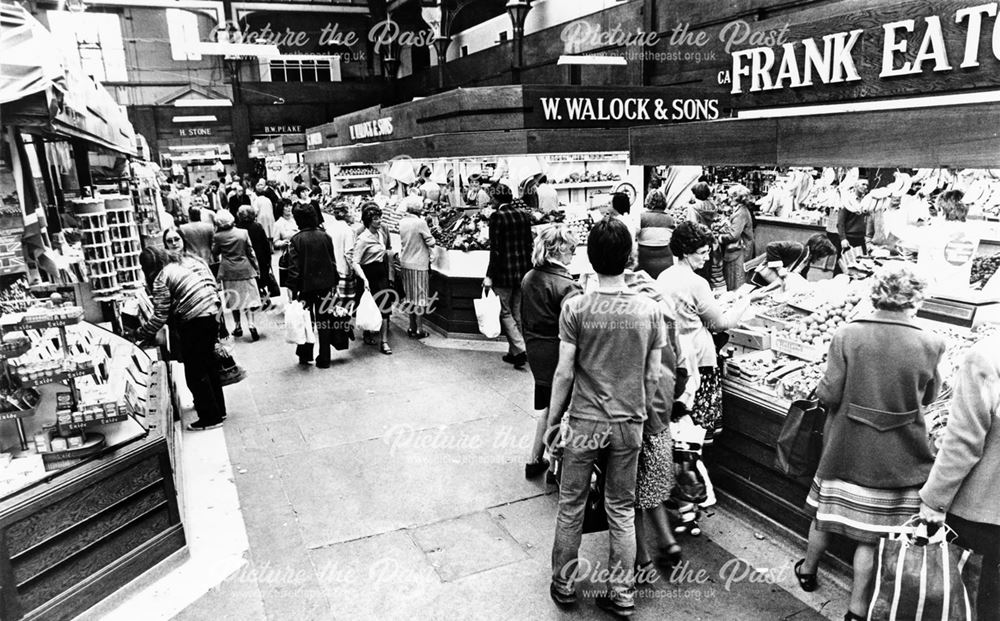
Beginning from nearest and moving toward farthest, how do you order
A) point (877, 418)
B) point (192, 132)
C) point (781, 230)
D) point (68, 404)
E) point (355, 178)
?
1. point (877, 418)
2. point (68, 404)
3. point (781, 230)
4. point (355, 178)
5. point (192, 132)

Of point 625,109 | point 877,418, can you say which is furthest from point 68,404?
point 625,109

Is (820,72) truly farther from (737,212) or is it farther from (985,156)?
(737,212)

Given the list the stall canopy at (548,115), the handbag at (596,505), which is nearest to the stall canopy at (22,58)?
the handbag at (596,505)

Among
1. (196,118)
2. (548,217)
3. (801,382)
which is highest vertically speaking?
(196,118)

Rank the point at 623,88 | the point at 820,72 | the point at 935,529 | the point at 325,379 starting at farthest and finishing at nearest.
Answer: the point at 623,88 → the point at 325,379 → the point at 820,72 → the point at 935,529

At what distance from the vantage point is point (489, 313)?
7086 mm

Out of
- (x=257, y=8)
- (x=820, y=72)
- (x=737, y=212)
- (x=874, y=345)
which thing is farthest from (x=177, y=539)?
(x=257, y=8)

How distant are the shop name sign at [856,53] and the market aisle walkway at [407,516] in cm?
278

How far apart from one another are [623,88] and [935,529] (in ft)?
19.3

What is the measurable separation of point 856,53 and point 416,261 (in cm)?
520

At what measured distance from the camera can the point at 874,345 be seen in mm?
2898

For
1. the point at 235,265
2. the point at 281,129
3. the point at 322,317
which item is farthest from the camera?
the point at 281,129

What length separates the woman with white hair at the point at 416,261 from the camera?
7.96m

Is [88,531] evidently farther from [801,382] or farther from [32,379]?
[801,382]
